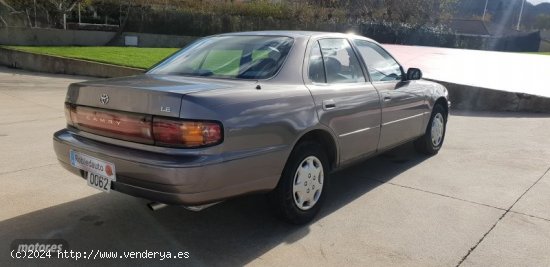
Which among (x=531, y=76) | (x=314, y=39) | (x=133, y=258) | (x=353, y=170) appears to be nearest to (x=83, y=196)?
(x=133, y=258)

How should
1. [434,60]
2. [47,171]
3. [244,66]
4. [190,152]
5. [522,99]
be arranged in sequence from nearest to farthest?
[190,152] < [244,66] < [47,171] < [522,99] < [434,60]

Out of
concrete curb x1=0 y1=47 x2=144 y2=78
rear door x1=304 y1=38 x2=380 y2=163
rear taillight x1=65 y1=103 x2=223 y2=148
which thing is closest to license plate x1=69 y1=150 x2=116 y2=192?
rear taillight x1=65 y1=103 x2=223 y2=148

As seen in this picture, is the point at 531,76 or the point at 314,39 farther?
the point at 531,76

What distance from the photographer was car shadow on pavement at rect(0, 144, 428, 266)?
3244 millimetres

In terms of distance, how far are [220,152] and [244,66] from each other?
104 centimetres

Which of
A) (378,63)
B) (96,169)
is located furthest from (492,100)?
(96,169)

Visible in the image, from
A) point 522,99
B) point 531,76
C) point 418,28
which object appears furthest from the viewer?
point 418,28

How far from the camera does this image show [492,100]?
9977 mm

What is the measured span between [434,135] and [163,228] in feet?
12.2

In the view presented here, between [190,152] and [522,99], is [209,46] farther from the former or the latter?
[522,99]

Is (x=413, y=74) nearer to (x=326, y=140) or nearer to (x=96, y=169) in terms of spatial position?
(x=326, y=140)

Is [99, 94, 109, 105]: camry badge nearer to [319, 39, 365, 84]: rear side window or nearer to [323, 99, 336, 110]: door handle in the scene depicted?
[323, 99, 336, 110]: door handle

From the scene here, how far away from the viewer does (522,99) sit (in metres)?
9.70

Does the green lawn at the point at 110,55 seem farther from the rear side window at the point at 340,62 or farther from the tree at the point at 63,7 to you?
the rear side window at the point at 340,62
